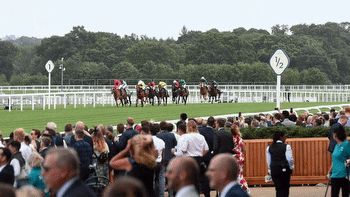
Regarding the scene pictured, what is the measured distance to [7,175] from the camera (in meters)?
6.50

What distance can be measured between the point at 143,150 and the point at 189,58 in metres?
79.1

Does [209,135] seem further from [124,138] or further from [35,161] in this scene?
[35,161]

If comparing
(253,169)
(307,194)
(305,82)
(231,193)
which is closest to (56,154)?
(231,193)

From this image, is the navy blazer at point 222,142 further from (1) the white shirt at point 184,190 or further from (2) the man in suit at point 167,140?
(1) the white shirt at point 184,190

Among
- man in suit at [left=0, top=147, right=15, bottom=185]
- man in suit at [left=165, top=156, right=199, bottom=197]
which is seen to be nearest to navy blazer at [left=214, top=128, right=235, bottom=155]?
man in suit at [left=0, top=147, right=15, bottom=185]

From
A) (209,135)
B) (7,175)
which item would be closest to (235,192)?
(7,175)

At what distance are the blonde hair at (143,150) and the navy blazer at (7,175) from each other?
1.38 meters

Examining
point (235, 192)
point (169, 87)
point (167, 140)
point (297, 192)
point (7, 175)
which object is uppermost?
point (169, 87)

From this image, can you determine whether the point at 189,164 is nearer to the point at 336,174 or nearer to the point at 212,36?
the point at 336,174

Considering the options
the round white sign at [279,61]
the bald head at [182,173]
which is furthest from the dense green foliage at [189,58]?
the bald head at [182,173]

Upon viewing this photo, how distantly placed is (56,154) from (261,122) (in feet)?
35.1

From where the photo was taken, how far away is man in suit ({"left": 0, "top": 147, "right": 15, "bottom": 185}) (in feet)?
21.3

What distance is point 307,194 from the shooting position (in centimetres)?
1062

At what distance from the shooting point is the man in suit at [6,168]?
21.3 feet
